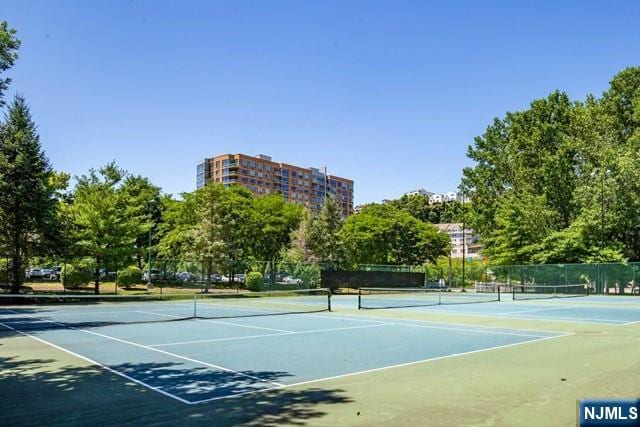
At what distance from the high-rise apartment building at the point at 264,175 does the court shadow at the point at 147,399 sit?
460 ft

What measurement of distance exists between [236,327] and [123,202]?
27.9 m

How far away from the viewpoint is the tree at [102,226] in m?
37.9

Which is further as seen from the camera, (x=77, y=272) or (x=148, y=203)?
(x=148, y=203)

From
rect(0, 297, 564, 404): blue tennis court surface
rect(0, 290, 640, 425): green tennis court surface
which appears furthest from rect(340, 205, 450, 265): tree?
rect(0, 290, 640, 425): green tennis court surface

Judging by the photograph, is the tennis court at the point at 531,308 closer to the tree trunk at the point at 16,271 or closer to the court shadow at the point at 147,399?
the court shadow at the point at 147,399

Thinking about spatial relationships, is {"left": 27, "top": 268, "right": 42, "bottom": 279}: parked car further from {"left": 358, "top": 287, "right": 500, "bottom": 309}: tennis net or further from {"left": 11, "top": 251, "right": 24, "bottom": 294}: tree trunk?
{"left": 358, "top": 287, "right": 500, "bottom": 309}: tennis net

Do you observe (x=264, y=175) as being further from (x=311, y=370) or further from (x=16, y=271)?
(x=311, y=370)

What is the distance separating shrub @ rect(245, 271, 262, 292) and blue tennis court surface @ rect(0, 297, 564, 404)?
2199cm

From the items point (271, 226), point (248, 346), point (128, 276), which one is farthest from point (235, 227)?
point (248, 346)

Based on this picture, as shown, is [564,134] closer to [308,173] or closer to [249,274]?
[249,274]

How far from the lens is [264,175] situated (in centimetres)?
16900

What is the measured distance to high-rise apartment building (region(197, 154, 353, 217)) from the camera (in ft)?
531

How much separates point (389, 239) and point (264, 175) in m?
102

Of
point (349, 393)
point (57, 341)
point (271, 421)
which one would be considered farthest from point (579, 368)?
point (57, 341)
